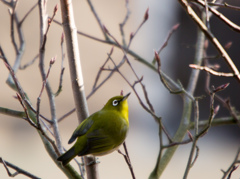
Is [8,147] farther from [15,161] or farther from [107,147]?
[107,147]

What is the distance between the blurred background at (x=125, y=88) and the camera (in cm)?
432

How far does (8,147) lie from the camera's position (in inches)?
170

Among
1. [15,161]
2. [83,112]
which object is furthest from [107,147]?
[15,161]

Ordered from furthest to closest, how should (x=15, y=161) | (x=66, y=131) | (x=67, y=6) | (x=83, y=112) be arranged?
(x=66, y=131) < (x=15, y=161) < (x=83, y=112) < (x=67, y=6)

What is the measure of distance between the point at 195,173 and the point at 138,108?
97 centimetres

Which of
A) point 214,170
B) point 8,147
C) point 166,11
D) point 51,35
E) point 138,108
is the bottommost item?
point 214,170

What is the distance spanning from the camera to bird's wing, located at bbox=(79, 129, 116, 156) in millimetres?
1498

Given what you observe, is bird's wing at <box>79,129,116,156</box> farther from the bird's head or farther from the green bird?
the bird's head

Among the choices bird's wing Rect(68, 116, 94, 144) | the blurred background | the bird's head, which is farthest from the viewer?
the blurred background

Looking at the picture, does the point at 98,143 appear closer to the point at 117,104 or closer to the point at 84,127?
the point at 84,127

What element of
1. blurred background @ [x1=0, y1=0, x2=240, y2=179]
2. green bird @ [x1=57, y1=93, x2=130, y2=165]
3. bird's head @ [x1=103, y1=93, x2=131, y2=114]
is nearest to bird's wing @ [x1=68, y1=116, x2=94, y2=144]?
green bird @ [x1=57, y1=93, x2=130, y2=165]

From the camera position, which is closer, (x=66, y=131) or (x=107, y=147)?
(x=107, y=147)

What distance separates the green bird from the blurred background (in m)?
2.25

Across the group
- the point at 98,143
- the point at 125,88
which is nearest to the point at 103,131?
the point at 98,143
